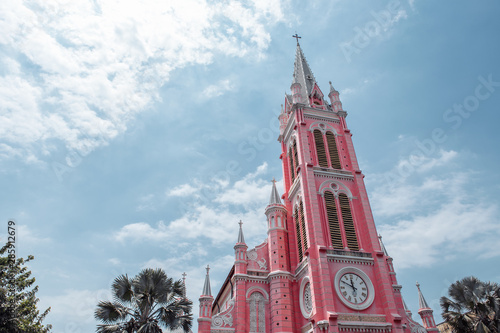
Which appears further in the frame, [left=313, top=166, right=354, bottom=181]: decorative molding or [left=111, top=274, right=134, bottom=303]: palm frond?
[left=313, top=166, right=354, bottom=181]: decorative molding

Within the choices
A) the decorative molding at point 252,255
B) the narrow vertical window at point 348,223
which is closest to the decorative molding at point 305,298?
the narrow vertical window at point 348,223

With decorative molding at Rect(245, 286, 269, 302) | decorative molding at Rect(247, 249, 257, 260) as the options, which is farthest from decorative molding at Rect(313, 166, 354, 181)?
decorative molding at Rect(245, 286, 269, 302)

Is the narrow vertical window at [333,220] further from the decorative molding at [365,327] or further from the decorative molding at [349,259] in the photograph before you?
the decorative molding at [365,327]

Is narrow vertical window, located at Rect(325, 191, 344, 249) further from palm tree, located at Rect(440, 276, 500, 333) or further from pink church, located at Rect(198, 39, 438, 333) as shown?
palm tree, located at Rect(440, 276, 500, 333)

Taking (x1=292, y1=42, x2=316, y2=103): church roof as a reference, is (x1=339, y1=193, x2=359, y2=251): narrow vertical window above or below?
below

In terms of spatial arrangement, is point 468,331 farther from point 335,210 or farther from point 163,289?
point 163,289

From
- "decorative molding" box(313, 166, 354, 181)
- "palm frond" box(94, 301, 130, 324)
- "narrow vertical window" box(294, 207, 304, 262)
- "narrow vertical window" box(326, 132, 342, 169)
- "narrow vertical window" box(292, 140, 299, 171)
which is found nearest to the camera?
"palm frond" box(94, 301, 130, 324)

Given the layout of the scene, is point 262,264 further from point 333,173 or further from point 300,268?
point 333,173

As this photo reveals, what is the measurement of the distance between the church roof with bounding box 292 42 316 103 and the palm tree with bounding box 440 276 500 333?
22.5m

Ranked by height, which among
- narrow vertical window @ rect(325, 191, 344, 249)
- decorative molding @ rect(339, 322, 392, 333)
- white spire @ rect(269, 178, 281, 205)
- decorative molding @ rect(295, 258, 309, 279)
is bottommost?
decorative molding @ rect(339, 322, 392, 333)

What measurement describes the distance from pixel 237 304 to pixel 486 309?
59.3ft

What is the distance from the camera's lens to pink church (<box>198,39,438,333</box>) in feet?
78.7

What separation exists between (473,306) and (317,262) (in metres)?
→ 11.9

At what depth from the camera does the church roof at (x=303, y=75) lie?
38562mm
